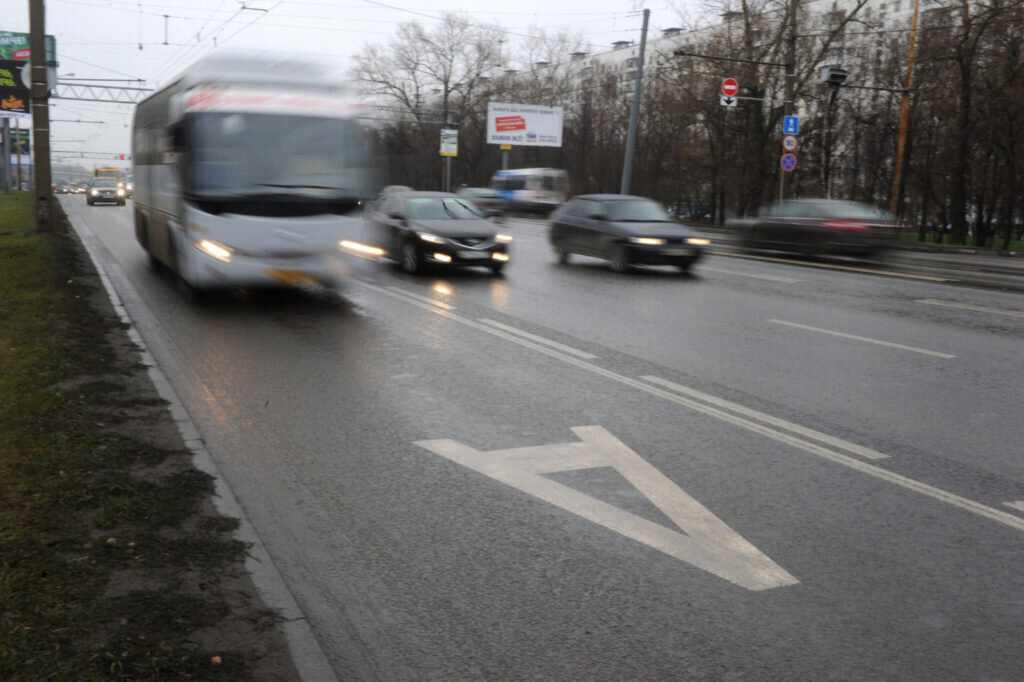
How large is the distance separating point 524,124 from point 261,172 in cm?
6011

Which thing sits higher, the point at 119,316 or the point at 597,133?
the point at 597,133

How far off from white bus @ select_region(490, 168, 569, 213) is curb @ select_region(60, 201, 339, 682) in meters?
51.7

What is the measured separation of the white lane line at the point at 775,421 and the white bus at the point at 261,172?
558cm

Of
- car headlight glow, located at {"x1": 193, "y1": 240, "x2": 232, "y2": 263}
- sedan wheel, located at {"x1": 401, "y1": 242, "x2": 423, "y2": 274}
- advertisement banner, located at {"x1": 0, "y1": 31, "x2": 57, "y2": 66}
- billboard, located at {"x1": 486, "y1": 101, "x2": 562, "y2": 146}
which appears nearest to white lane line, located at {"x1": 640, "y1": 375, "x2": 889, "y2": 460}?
car headlight glow, located at {"x1": 193, "y1": 240, "x2": 232, "y2": 263}

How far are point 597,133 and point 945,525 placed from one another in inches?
3035

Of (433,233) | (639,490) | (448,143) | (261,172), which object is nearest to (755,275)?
(433,233)

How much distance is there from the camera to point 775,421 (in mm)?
6656

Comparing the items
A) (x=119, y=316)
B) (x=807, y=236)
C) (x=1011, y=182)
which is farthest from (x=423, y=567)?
(x=1011, y=182)

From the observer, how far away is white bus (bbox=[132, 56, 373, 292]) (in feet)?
37.4

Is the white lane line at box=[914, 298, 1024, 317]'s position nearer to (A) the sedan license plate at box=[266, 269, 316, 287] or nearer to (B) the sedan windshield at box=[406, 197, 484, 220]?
(B) the sedan windshield at box=[406, 197, 484, 220]

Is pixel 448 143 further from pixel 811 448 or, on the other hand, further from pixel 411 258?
pixel 811 448

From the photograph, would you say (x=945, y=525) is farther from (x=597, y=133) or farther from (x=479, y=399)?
(x=597, y=133)

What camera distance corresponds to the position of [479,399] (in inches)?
285

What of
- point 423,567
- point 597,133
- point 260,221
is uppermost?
point 597,133
